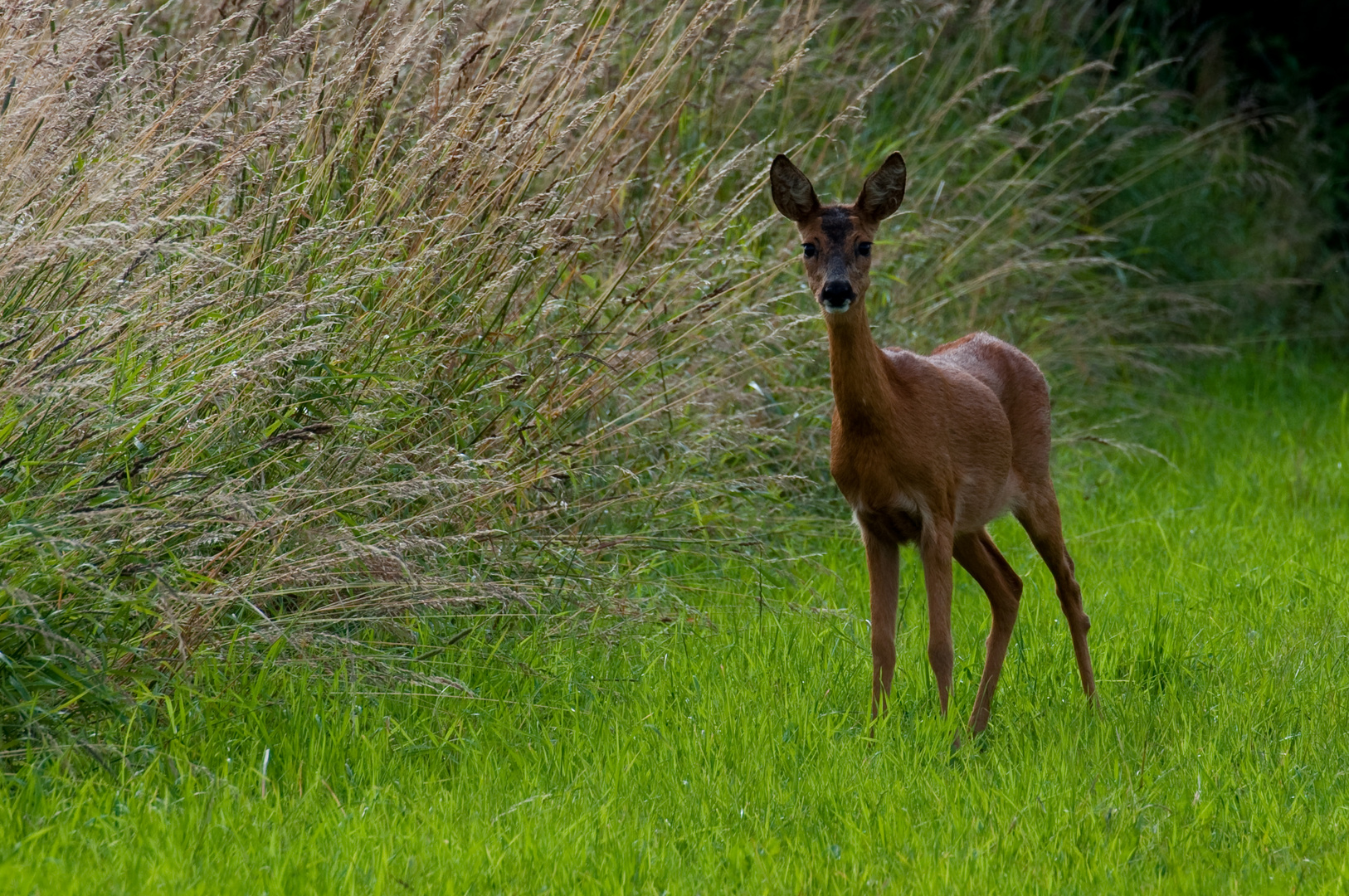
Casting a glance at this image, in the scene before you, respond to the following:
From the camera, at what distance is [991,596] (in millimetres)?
4918

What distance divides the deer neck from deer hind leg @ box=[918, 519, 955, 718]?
0.35m

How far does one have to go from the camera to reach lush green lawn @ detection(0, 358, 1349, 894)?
337cm

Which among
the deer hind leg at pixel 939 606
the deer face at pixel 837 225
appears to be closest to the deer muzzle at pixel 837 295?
the deer face at pixel 837 225

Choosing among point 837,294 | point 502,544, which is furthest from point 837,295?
point 502,544

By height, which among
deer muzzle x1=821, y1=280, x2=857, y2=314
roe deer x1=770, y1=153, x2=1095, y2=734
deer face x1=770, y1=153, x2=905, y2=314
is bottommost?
roe deer x1=770, y1=153, x2=1095, y2=734

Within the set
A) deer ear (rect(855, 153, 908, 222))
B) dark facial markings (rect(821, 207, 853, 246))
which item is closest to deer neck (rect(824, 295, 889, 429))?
dark facial markings (rect(821, 207, 853, 246))

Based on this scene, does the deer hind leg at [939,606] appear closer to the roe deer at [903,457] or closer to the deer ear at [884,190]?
the roe deer at [903,457]

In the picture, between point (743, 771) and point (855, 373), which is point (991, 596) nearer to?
point (855, 373)

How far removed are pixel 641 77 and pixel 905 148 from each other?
3.07m

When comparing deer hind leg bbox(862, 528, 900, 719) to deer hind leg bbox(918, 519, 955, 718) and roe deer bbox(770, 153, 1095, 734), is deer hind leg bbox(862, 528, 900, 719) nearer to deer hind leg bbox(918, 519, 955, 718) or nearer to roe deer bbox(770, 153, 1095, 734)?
roe deer bbox(770, 153, 1095, 734)

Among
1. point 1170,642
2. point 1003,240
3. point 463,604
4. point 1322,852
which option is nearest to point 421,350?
point 463,604

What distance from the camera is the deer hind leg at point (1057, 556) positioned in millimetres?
4816

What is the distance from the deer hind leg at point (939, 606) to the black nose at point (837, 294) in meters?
0.66

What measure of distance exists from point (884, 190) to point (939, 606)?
1.18 metres
